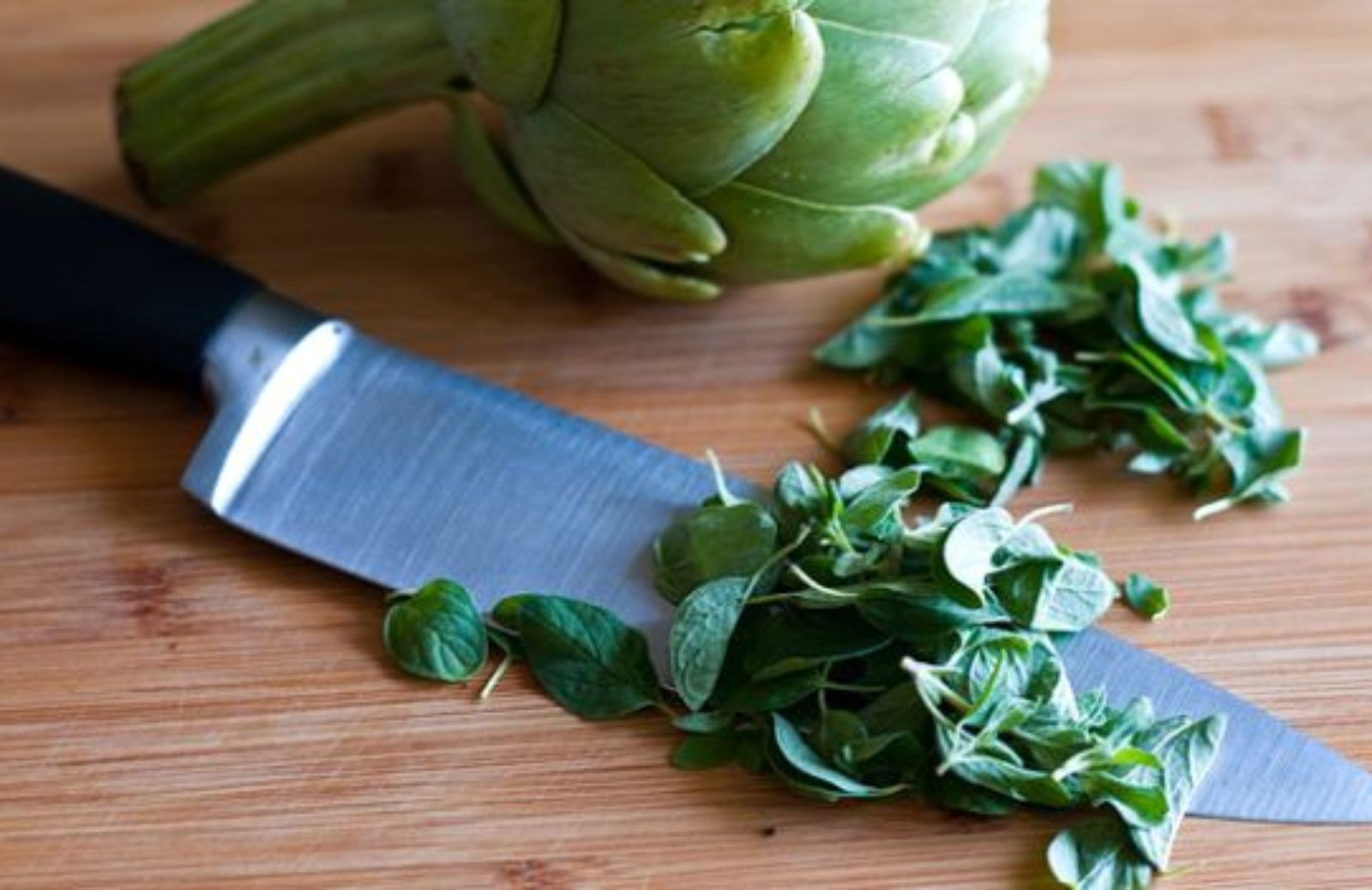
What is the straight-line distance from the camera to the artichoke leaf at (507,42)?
3.69 ft

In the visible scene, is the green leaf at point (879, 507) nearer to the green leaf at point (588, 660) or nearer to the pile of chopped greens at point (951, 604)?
the pile of chopped greens at point (951, 604)

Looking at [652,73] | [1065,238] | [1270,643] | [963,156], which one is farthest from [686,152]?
[1270,643]

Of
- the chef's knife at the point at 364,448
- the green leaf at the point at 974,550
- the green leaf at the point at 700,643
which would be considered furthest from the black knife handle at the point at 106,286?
the green leaf at the point at 974,550

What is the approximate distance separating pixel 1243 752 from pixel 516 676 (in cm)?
36

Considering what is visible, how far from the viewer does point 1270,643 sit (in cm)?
114

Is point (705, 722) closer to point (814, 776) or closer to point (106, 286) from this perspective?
point (814, 776)

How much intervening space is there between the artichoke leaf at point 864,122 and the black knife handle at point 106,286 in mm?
304

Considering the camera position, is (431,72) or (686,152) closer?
(686,152)

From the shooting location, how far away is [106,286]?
121cm

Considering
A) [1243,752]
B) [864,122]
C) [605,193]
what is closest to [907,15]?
[864,122]

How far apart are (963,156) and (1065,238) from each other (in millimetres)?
129

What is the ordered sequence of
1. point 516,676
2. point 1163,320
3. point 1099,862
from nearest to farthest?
point 1099,862
point 516,676
point 1163,320

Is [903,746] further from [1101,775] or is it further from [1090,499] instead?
[1090,499]

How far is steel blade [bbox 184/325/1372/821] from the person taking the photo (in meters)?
1.13
